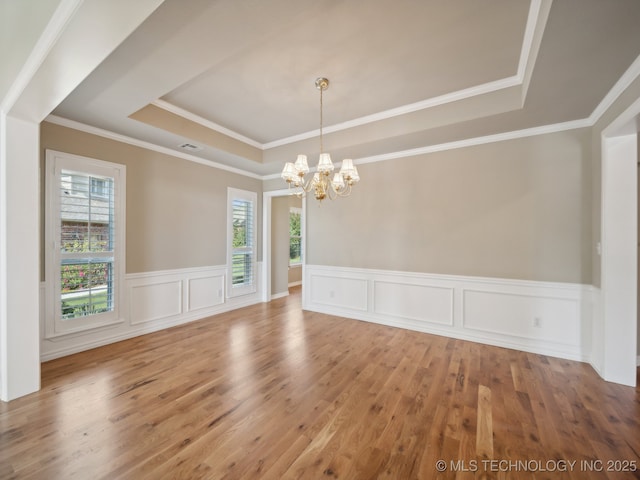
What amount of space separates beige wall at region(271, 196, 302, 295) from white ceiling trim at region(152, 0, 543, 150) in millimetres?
1849

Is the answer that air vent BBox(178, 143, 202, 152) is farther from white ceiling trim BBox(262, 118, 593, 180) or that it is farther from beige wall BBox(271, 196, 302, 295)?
white ceiling trim BBox(262, 118, 593, 180)

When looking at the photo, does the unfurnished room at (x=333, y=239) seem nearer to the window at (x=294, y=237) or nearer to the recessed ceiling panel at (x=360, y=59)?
the recessed ceiling panel at (x=360, y=59)

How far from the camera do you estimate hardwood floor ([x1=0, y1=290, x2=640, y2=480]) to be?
162 centimetres

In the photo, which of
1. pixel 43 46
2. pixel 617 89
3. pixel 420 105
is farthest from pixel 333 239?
pixel 43 46

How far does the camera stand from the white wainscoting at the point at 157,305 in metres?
3.14

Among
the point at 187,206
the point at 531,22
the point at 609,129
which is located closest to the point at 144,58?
the point at 187,206

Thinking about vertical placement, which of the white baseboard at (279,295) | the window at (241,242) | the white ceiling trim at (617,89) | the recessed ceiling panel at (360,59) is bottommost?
the white baseboard at (279,295)

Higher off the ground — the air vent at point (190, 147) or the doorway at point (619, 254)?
the air vent at point (190, 147)

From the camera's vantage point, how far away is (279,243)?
21.0 feet

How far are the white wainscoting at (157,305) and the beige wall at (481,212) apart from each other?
237cm

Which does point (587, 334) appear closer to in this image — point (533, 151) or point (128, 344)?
point (533, 151)

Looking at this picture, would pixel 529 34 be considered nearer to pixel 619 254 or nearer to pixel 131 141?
pixel 619 254

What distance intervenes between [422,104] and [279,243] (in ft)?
14.0

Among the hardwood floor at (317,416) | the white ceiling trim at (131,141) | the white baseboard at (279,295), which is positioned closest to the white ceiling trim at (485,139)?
the white ceiling trim at (131,141)
